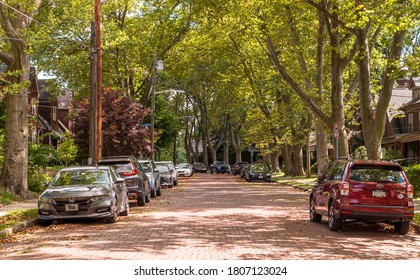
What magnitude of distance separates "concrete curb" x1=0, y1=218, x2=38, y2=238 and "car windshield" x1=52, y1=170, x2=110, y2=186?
49.5 inches

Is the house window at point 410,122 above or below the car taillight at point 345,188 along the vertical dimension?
above

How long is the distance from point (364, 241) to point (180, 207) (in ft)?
34.1

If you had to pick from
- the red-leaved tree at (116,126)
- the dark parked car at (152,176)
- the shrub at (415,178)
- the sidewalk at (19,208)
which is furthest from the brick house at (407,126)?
the sidewalk at (19,208)

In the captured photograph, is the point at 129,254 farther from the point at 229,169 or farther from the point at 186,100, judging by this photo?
the point at 186,100

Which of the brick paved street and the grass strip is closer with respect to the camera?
the brick paved street

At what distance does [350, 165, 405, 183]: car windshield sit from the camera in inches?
614

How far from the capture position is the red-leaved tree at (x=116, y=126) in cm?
3884

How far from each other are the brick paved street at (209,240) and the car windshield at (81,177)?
1.24 m

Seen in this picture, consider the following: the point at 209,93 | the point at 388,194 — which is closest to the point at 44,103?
the point at 209,93

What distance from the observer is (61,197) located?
1709 cm

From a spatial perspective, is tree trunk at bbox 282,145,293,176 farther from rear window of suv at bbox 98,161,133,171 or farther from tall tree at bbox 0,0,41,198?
rear window of suv at bbox 98,161,133,171

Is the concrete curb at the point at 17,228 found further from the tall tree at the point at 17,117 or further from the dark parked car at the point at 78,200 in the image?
the tall tree at the point at 17,117

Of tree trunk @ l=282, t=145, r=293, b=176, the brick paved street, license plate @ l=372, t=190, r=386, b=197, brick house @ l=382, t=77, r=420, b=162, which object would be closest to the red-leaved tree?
the brick paved street

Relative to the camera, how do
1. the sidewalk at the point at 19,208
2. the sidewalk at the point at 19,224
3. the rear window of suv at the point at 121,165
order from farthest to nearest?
1. the rear window of suv at the point at 121,165
2. the sidewalk at the point at 19,208
3. the sidewalk at the point at 19,224
